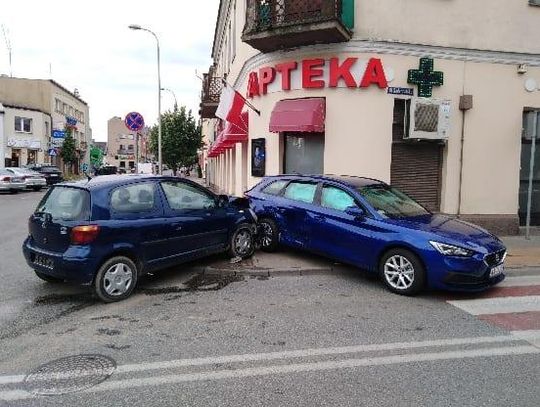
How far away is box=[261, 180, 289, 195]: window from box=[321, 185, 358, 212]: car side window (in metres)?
1.11

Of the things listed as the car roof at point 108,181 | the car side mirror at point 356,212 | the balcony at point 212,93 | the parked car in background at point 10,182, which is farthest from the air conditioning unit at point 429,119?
the parked car in background at point 10,182

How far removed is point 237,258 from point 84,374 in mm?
4109

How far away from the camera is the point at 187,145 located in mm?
34688

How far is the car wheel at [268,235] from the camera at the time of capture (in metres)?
8.37

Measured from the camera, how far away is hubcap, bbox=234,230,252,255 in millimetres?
7898

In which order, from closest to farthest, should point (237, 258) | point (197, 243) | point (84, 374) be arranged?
point (84, 374)
point (197, 243)
point (237, 258)

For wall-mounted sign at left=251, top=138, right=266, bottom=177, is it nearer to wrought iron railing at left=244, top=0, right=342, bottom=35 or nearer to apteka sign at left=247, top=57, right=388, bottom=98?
apteka sign at left=247, top=57, right=388, bottom=98

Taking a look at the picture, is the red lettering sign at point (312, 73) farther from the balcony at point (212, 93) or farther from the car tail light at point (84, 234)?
the balcony at point (212, 93)

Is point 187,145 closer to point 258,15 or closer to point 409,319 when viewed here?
point 258,15

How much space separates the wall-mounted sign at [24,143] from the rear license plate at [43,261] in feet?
128

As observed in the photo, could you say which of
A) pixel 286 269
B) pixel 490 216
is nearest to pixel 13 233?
pixel 286 269

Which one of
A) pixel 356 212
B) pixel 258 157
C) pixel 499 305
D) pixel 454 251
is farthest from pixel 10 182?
pixel 499 305

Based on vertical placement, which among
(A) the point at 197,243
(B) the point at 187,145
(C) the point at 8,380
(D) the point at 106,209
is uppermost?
(B) the point at 187,145

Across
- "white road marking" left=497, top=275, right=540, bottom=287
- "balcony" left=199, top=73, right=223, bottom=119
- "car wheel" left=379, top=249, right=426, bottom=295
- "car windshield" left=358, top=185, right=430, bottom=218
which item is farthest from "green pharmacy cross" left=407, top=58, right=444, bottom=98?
"balcony" left=199, top=73, right=223, bottom=119
